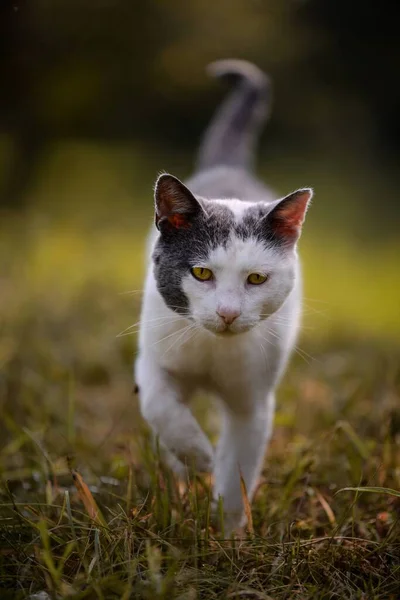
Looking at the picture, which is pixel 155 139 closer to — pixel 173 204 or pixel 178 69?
pixel 178 69

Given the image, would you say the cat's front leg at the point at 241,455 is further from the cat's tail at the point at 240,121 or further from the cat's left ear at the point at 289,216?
the cat's tail at the point at 240,121

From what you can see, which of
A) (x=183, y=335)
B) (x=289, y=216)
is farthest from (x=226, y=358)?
(x=289, y=216)

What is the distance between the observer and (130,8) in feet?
17.4

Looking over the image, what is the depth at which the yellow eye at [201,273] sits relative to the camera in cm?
222

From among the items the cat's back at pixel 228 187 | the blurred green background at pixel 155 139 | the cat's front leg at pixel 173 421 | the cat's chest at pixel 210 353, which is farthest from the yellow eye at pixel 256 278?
the blurred green background at pixel 155 139

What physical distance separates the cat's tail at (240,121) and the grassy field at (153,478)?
1257 mm

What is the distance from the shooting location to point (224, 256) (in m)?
2.19

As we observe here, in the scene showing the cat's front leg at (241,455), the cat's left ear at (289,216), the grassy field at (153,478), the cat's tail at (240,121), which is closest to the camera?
the grassy field at (153,478)

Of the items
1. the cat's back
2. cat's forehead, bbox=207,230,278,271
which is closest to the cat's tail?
the cat's back

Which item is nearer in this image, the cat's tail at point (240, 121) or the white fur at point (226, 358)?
the white fur at point (226, 358)

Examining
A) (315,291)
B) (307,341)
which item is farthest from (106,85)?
(307,341)

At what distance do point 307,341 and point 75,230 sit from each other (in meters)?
3.52

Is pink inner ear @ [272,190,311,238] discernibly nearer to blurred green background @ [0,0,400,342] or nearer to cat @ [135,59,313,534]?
cat @ [135,59,313,534]

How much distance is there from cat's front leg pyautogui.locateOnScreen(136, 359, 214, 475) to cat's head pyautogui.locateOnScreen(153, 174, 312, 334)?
0.94 feet
